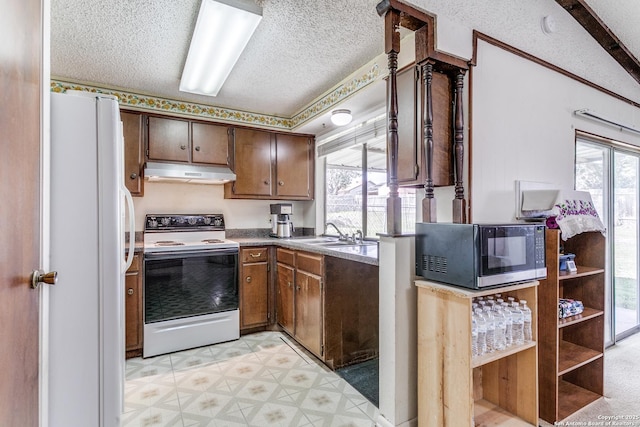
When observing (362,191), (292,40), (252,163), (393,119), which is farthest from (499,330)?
(252,163)

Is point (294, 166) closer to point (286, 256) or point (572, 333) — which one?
point (286, 256)

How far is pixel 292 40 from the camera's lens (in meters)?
2.23

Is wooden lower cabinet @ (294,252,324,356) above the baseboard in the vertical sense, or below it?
above

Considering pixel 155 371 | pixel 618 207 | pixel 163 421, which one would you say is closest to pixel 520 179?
pixel 618 207

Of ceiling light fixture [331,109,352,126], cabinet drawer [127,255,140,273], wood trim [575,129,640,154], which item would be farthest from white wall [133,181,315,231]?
wood trim [575,129,640,154]

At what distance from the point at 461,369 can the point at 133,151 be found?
3101 millimetres

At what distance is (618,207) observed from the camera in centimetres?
314

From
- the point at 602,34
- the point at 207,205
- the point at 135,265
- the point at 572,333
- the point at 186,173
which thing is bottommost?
the point at 572,333

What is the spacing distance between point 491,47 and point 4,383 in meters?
2.63

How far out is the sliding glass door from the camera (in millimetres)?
2912

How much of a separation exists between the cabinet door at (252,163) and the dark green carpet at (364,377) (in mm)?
2003

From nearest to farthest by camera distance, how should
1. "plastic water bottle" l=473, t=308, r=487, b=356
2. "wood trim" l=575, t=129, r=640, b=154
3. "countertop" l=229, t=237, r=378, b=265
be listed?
"plastic water bottle" l=473, t=308, r=487, b=356
"countertop" l=229, t=237, r=378, b=265
"wood trim" l=575, t=129, r=640, b=154

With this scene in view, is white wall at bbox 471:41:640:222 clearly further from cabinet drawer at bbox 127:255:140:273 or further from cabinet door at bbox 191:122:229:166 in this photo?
cabinet drawer at bbox 127:255:140:273

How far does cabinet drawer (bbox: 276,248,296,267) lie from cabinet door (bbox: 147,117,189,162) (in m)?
1.31
